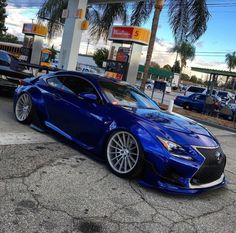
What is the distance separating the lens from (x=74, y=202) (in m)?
4.29

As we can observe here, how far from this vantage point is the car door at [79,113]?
592 centimetres

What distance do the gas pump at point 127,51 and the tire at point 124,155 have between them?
11.6 metres

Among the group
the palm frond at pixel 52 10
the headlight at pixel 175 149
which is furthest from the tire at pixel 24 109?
the palm frond at pixel 52 10

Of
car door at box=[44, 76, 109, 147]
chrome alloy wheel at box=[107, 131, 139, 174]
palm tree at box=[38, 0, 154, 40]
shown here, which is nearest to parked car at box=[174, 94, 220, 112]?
palm tree at box=[38, 0, 154, 40]

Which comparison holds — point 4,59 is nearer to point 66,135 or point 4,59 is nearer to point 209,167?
point 66,135

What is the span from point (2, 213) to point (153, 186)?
6.67ft

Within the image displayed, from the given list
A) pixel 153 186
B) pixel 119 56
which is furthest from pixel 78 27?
pixel 153 186

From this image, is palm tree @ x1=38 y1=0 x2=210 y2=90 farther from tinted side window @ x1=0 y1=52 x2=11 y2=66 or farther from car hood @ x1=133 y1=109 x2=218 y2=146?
car hood @ x1=133 y1=109 x2=218 y2=146

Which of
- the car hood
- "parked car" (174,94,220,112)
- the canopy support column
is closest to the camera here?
the car hood

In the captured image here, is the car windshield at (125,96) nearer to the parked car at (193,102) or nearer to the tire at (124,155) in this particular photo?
the tire at (124,155)

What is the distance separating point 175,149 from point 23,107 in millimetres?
3960

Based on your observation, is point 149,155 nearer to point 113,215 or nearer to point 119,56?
point 113,215

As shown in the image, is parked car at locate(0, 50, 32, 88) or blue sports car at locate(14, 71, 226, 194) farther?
parked car at locate(0, 50, 32, 88)

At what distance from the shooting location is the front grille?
505 cm
